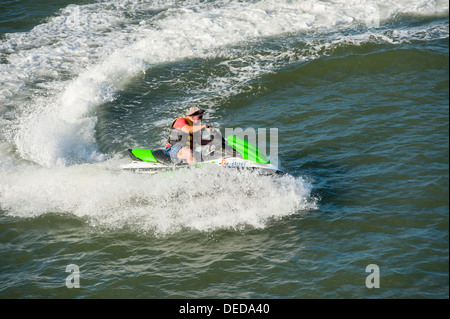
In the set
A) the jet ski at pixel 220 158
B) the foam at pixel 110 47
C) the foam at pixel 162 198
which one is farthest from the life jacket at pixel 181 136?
the foam at pixel 110 47

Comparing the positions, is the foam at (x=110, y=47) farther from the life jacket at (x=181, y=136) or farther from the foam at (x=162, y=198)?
the life jacket at (x=181, y=136)

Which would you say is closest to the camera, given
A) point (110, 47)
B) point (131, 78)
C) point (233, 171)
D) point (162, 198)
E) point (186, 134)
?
point (233, 171)

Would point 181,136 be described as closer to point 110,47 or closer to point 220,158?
point 220,158

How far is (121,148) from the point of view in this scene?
12.5 metres

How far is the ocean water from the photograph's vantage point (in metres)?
7.75

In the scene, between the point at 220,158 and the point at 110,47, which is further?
the point at 110,47

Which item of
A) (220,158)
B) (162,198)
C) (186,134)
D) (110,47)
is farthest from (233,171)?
(110,47)

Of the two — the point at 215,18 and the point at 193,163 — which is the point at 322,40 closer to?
the point at 215,18

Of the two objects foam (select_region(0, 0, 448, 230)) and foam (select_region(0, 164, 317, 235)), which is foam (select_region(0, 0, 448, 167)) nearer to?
foam (select_region(0, 0, 448, 230))

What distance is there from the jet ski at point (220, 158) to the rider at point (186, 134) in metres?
0.13

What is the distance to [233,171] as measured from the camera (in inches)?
373

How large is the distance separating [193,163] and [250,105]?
4857 mm

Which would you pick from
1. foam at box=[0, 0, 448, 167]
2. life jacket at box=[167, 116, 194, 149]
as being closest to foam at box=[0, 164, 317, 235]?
life jacket at box=[167, 116, 194, 149]

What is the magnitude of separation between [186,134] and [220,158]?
89 centimetres
